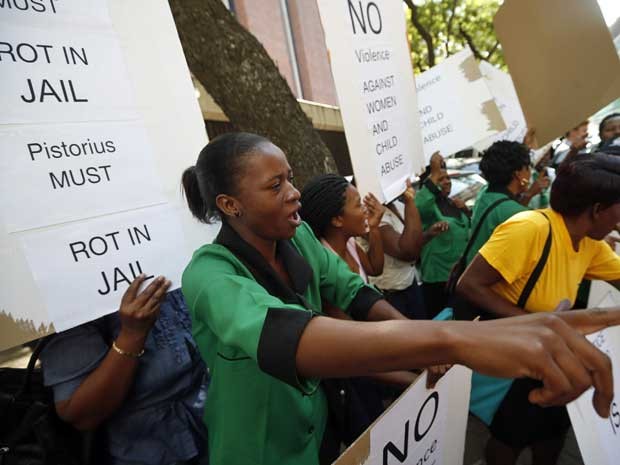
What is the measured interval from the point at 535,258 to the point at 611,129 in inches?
140

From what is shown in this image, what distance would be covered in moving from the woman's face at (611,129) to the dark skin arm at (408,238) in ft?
9.41

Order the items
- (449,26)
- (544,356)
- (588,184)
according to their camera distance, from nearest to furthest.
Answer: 1. (544,356)
2. (588,184)
3. (449,26)

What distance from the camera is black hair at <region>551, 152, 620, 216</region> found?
5.24ft

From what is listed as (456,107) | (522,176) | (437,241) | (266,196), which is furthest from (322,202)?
(456,107)

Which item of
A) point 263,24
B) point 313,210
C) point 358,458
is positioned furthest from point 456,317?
point 263,24

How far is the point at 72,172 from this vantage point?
119 cm

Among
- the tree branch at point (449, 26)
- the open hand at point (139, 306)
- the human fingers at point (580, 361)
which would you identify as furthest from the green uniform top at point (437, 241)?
the tree branch at point (449, 26)

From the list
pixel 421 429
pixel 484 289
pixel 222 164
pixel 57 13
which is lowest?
pixel 421 429

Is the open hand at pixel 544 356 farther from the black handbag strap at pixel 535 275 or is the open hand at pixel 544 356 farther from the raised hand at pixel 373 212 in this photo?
the raised hand at pixel 373 212

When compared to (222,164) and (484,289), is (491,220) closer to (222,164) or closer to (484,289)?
(484,289)

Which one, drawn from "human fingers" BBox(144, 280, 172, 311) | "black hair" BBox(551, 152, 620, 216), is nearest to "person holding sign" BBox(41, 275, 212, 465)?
"human fingers" BBox(144, 280, 172, 311)

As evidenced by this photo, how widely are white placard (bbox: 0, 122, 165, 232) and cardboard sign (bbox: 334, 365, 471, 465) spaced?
0.97m

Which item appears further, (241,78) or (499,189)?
(499,189)

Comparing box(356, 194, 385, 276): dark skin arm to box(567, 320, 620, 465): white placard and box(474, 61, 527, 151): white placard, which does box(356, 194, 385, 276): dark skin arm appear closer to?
box(567, 320, 620, 465): white placard
